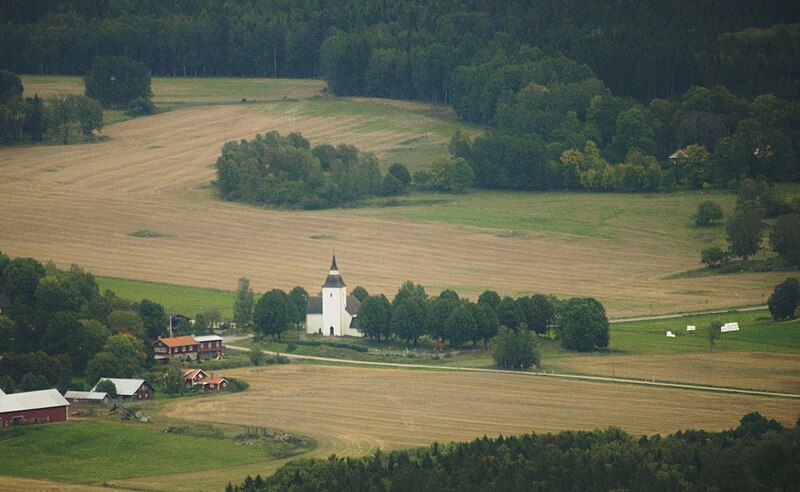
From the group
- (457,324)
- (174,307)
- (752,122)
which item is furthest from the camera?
(752,122)

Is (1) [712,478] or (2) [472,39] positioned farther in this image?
(2) [472,39]

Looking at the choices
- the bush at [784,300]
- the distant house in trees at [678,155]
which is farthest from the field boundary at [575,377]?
the distant house in trees at [678,155]

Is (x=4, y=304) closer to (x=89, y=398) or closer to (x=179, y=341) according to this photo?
(x=179, y=341)

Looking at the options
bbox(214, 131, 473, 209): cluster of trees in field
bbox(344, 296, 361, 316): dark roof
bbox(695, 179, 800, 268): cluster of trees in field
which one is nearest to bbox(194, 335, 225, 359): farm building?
bbox(344, 296, 361, 316): dark roof

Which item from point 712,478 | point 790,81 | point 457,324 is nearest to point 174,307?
point 457,324

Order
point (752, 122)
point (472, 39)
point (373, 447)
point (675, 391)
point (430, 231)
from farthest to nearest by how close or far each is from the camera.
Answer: point (472, 39) < point (752, 122) < point (430, 231) < point (675, 391) < point (373, 447)

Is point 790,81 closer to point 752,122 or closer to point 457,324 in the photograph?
point 752,122

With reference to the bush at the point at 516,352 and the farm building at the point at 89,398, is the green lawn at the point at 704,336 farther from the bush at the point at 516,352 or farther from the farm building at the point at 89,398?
the farm building at the point at 89,398
